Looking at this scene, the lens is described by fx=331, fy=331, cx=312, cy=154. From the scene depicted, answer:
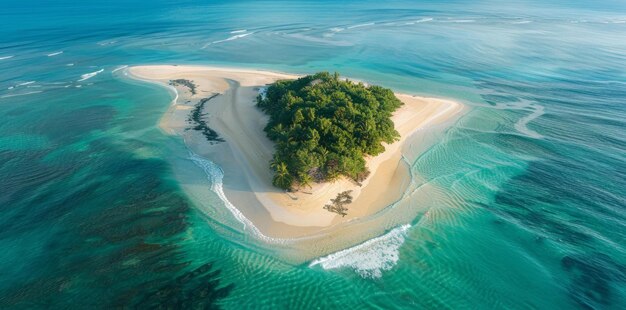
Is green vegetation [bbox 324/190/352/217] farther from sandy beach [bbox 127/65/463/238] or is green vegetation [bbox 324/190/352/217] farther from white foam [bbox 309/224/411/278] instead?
white foam [bbox 309/224/411/278]

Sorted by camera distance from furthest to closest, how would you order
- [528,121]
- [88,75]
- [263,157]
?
[88,75], [528,121], [263,157]

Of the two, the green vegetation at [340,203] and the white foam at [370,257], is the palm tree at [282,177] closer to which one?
the green vegetation at [340,203]

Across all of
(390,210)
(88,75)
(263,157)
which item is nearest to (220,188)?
(263,157)

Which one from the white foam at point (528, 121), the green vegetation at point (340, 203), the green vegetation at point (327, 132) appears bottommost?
the green vegetation at point (340, 203)

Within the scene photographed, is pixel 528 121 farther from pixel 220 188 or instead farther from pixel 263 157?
pixel 220 188

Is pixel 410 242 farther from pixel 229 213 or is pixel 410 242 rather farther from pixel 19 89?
pixel 19 89

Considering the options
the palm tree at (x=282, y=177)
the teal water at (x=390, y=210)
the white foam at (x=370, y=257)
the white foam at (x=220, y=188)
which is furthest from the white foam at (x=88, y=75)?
the white foam at (x=370, y=257)
